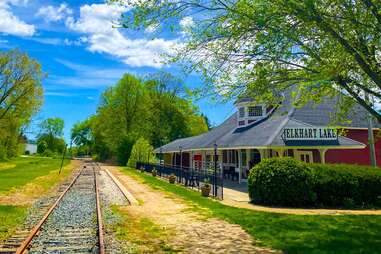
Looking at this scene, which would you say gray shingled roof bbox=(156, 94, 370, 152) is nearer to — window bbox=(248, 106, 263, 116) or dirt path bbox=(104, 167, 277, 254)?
window bbox=(248, 106, 263, 116)

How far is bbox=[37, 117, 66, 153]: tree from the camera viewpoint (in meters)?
141

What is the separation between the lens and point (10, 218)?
1176 centimetres

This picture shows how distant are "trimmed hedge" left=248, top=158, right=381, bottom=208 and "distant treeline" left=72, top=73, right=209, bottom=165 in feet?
167

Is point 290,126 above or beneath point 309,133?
above

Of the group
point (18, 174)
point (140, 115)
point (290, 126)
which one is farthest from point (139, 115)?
point (290, 126)

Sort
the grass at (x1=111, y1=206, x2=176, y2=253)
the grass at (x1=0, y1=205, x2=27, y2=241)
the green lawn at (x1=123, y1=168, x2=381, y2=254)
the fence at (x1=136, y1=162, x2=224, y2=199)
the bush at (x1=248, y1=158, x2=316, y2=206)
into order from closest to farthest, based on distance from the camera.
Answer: the grass at (x1=111, y1=206, x2=176, y2=253) < the green lawn at (x1=123, y1=168, x2=381, y2=254) < the grass at (x1=0, y1=205, x2=27, y2=241) < the bush at (x1=248, y1=158, x2=316, y2=206) < the fence at (x1=136, y1=162, x2=224, y2=199)

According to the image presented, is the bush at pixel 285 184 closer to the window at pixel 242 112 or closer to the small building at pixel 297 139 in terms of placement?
the small building at pixel 297 139

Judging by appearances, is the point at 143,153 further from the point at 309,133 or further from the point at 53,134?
the point at 53,134

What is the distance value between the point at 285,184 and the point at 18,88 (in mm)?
43761

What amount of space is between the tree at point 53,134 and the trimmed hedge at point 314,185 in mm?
134651

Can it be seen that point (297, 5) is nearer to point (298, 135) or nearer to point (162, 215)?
point (162, 215)

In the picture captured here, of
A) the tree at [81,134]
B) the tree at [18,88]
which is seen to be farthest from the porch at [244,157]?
the tree at [81,134]

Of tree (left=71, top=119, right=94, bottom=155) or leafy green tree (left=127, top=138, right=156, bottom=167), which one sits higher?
tree (left=71, top=119, right=94, bottom=155)

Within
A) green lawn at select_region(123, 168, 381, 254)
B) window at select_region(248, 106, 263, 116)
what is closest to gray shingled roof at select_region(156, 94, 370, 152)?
window at select_region(248, 106, 263, 116)
